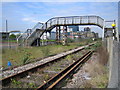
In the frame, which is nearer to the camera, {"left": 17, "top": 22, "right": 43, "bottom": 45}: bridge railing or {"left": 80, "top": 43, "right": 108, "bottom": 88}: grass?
{"left": 80, "top": 43, "right": 108, "bottom": 88}: grass

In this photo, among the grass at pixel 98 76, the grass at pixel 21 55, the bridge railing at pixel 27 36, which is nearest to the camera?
the grass at pixel 98 76

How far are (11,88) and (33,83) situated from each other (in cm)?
86

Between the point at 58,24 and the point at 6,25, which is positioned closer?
the point at 6,25

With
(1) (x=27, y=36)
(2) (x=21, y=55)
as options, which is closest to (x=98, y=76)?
(2) (x=21, y=55)

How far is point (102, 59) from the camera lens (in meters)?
9.26

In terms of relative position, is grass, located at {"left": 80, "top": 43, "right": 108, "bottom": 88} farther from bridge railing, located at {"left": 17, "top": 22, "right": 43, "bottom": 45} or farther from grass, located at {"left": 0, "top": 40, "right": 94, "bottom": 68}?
bridge railing, located at {"left": 17, "top": 22, "right": 43, "bottom": 45}

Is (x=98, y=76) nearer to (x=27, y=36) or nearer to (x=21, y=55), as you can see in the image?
(x=21, y=55)

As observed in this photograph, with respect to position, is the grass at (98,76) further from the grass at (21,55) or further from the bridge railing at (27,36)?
the bridge railing at (27,36)

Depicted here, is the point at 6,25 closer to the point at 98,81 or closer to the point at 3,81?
the point at 3,81

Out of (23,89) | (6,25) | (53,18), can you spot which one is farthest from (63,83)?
(53,18)

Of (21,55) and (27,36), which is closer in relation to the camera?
(21,55)

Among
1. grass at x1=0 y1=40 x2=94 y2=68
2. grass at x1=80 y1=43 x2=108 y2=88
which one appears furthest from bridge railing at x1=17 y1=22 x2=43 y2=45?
grass at x1=80 y1=43 x2=108 y2=88

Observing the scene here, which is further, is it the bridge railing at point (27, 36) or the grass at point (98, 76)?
the bridge railing at point (27, 36)

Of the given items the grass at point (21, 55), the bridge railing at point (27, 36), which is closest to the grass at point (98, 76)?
the grass at point (21, 55)
